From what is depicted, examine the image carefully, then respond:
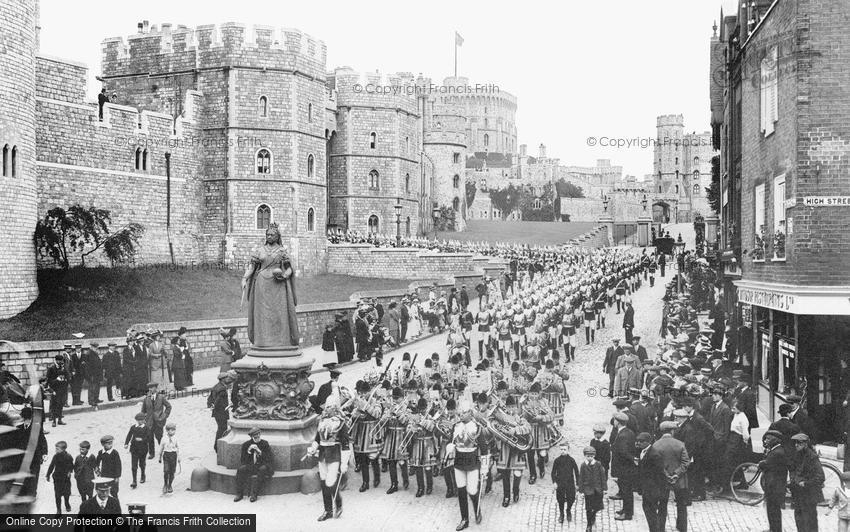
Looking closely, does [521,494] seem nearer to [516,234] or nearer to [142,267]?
[142,267]

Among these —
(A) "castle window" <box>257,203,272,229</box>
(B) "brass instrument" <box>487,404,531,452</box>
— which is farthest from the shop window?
(A) "castle window" <box>257,203,272,229</box>

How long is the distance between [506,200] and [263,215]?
6021 cm

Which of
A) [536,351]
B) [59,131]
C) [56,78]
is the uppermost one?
[56,78]

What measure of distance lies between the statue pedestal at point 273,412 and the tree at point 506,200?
85.6 metres

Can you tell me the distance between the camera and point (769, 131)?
690 inches

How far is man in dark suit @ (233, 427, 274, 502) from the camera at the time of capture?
12.0 m

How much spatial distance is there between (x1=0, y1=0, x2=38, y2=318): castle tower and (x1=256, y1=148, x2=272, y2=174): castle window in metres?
14.5

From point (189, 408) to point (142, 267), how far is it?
18.1m

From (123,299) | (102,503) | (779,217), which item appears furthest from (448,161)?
(102,503)

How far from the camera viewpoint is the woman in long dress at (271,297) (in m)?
12.9

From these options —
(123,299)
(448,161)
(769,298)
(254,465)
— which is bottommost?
(254,465)

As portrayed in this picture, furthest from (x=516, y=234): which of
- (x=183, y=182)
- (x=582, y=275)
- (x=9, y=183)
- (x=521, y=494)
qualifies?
(x=521, y=494)

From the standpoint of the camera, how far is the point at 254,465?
12.0 m

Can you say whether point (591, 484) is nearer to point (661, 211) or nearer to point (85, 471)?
point (85, 471)
